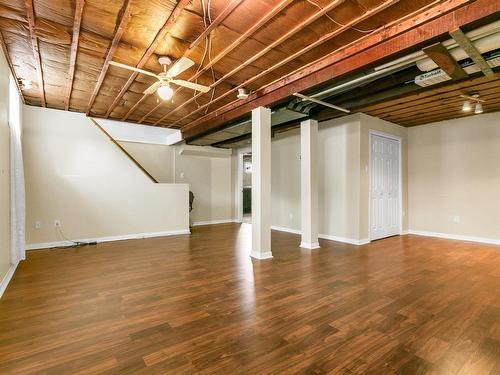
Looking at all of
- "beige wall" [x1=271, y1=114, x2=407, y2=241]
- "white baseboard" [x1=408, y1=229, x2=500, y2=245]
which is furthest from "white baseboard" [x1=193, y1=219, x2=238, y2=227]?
"white baseboard" [x1=408, y1=229, x2=500, y2=245]

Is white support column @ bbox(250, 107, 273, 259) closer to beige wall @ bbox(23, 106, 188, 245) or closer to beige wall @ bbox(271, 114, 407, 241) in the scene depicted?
beige wall @ bbox(271, 114, 407, 241)

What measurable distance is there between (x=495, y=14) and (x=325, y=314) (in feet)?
8.90

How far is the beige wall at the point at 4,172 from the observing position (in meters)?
3.00

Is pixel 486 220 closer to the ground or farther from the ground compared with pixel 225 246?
farther from the ground

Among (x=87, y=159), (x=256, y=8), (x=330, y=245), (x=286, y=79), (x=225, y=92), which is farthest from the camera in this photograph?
(x=87, y=159)

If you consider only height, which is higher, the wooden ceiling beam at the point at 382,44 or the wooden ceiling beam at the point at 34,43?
the wooden ceiling beam at the point at 34,43

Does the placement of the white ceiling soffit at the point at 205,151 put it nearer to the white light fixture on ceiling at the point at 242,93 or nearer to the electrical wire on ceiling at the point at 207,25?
the white light fixture on ceiling at the point at 242,93

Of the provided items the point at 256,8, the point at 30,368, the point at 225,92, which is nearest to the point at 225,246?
the point at 225,92

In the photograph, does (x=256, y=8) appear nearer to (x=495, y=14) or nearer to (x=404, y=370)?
(x=495, y=14)

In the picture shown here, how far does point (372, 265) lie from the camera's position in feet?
12.4

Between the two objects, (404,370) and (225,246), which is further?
(225,246)

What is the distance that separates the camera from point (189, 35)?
2627 millimetres

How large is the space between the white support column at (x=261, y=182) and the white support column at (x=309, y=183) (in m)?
0.97

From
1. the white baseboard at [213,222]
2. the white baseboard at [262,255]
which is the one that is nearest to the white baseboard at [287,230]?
the white baseboard at [213,222]
